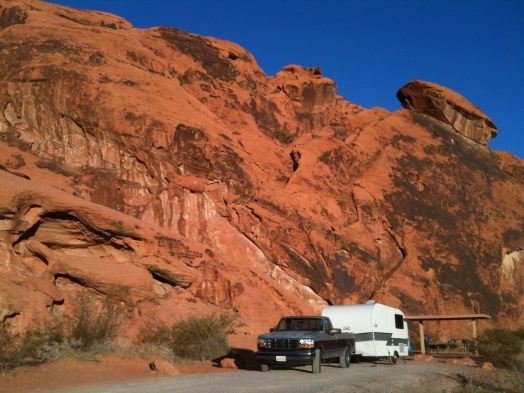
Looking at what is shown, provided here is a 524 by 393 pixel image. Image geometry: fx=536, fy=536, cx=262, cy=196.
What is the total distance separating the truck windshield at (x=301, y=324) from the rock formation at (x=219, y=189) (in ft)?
16.3

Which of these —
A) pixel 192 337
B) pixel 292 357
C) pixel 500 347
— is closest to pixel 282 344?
pixel 292 357

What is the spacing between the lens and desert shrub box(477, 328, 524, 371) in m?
20.4

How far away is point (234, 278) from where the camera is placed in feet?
76.4

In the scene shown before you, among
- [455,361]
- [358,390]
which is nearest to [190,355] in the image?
[358,390]

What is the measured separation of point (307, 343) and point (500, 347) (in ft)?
40.0

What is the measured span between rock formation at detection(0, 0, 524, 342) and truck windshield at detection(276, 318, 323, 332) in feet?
16.3

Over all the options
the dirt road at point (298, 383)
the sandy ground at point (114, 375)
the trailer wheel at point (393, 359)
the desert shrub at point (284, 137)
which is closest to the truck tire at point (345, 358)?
the dirt road at point (298, 383)

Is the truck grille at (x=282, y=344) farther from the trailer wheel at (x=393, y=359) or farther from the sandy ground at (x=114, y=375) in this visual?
the trailer wheel at (x=393, y=359)

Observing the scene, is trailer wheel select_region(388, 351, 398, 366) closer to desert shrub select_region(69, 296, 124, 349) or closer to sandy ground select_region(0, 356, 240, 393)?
sandy ground select_region(0, 356, 240, 393)

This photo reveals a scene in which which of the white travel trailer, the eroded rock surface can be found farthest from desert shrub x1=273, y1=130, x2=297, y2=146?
the white travel trailer

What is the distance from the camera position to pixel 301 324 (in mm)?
16984

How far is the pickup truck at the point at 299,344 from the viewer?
49.8 feet

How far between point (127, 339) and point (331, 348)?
22.8 ft

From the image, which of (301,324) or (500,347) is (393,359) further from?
(301,324)
